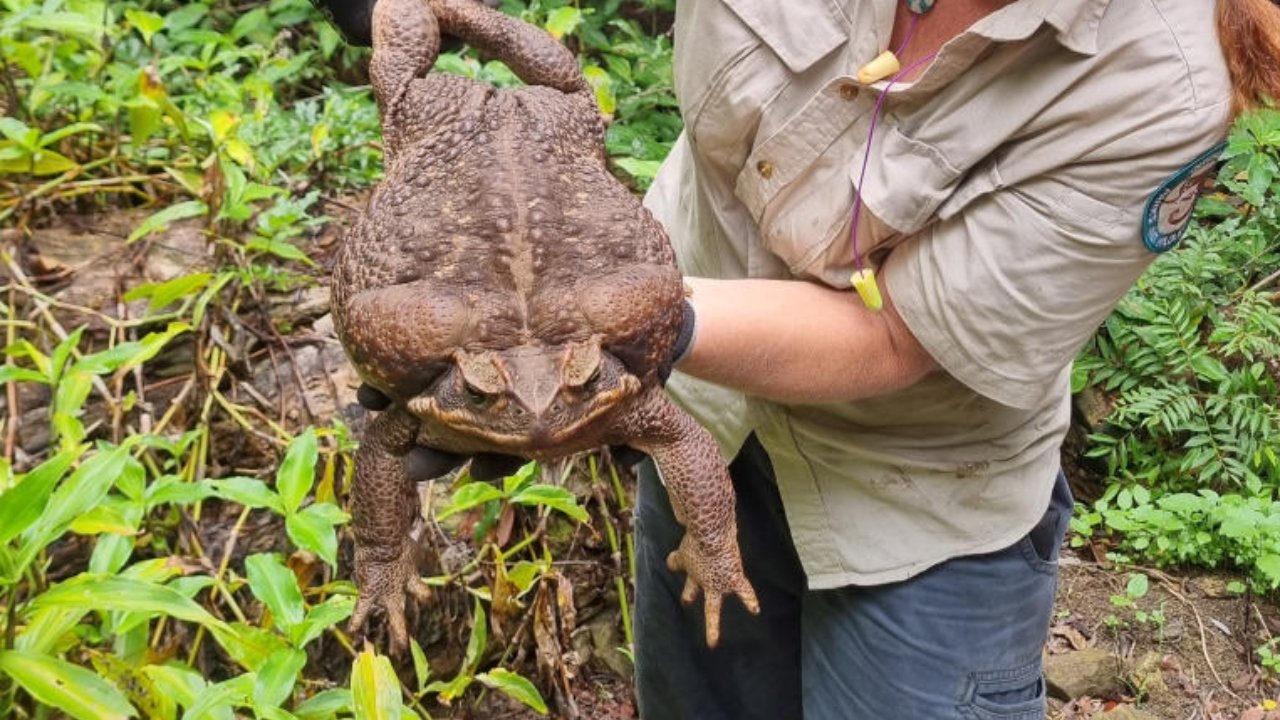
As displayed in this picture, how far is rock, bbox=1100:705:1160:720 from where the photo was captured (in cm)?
387

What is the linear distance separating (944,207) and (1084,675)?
2.61 meters

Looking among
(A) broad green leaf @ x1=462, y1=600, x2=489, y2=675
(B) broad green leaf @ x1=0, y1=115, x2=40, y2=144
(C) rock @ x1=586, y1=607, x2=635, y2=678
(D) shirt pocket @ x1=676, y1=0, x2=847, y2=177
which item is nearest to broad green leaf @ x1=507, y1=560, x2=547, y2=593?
(A) broad green leaf @ x1=462, y1=600, x2=489, y2=675

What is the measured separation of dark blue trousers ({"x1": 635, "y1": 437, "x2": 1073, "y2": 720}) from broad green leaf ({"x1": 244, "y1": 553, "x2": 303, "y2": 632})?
0.80m

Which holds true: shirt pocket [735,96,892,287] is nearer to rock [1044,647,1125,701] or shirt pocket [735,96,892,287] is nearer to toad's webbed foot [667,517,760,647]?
toad's webbed foot [667,517,760,647]

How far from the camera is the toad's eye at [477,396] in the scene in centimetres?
166

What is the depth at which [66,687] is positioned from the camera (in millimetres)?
2193

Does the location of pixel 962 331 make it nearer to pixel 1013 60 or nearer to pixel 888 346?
pixel 888 346

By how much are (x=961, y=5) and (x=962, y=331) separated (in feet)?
1.76

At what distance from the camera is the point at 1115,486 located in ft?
15.3

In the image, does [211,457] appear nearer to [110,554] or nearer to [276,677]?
[110,554]

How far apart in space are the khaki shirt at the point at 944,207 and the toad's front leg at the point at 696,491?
247mm

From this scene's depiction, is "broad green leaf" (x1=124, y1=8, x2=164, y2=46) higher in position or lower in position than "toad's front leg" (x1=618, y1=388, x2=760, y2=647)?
lower

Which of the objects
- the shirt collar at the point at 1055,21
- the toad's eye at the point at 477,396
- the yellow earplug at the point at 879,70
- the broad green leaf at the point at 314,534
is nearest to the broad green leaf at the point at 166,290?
the broad green leaf at the point at 314,534

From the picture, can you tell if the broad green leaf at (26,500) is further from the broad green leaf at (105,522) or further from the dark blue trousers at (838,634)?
the dark blue trousers at (838,634)
